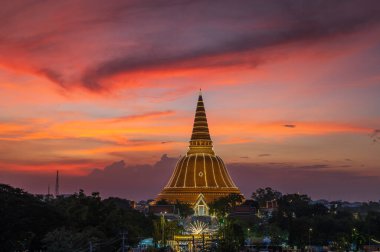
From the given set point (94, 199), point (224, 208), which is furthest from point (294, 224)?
point (94, 199)

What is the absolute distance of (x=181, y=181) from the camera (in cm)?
14075

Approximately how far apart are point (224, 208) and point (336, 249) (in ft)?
106

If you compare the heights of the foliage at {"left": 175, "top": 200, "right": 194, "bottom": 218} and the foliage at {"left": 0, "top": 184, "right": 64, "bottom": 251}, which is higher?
the foliage at {"left": 175, "top": 200, "right": 194, "bottom": 218}

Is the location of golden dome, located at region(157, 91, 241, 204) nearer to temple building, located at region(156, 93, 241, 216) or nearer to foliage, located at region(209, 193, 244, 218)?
temple building, located at region(156, 93, 241, 216)

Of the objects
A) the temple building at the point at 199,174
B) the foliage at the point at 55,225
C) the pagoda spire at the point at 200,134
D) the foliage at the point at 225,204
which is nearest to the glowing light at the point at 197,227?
the foliage at the point at 225,204

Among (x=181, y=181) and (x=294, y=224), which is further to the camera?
(x=181, y=181)

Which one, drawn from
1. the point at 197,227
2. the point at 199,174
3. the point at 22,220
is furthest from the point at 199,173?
the point at 22,220

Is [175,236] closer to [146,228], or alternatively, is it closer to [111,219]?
[146,228]

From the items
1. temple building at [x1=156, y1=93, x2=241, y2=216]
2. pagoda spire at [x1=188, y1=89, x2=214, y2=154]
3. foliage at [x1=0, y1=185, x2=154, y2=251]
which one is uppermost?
pagoda spire at [x1=188, y1=89, x2=214, y2=154]

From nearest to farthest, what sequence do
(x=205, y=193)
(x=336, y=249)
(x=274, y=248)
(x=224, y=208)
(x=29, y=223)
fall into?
(x=29, y=223) → (x=274, y=248) → (x=336, y=249) → (x=224, y=208) → (x=205, y=193)

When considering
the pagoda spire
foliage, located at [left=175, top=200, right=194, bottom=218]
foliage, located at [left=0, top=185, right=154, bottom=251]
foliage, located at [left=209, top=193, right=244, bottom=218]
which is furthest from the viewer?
the pagoda spire

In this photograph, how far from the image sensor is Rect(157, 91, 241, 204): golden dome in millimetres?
136875

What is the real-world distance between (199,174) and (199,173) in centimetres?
19

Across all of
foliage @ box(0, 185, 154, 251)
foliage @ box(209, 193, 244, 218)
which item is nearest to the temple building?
foliage @ box(209, 193, 244, 218)
